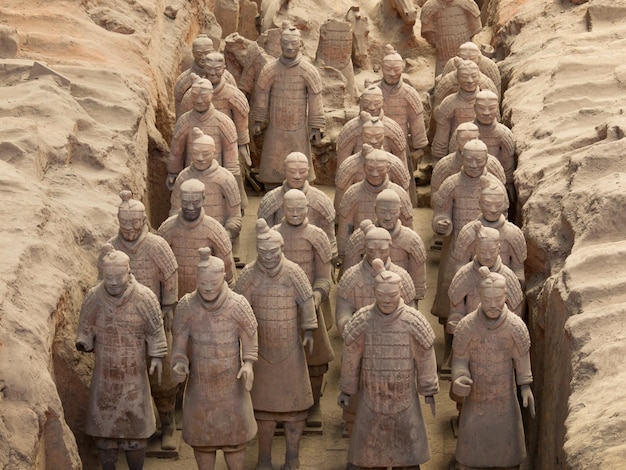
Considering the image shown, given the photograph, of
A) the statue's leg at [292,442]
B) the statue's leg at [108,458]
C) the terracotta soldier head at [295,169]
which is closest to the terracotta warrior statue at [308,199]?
the terracotta soldier head at [295,169]

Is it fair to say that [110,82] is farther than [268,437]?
Yes

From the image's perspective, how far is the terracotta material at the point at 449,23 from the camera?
14.8 m

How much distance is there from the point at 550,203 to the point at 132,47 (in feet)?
13.0

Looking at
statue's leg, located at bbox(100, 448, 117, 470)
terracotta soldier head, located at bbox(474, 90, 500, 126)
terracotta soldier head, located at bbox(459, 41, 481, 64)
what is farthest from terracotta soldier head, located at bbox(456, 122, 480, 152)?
statue's leg, located at bbox(100, 448, 117, 470)

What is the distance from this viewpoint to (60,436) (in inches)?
368

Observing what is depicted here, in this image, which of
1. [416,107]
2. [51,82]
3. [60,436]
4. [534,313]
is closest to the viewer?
→ [60,436]

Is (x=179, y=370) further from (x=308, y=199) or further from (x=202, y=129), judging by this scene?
(x=202, y=129)

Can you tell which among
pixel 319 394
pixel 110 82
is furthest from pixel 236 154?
pixel 319 394

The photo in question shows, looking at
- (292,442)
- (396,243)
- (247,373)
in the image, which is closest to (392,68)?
(396,243)

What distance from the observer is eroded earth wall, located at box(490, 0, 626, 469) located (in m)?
9.20

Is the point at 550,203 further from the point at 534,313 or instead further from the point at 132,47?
the point at 132,47

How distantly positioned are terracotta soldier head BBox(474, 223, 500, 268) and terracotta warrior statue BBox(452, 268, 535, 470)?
0.39m

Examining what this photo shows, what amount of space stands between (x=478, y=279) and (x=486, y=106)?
223 centimetres

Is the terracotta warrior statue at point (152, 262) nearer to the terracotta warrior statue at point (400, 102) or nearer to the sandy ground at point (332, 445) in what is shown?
the sandy ground at point (332, 445)
